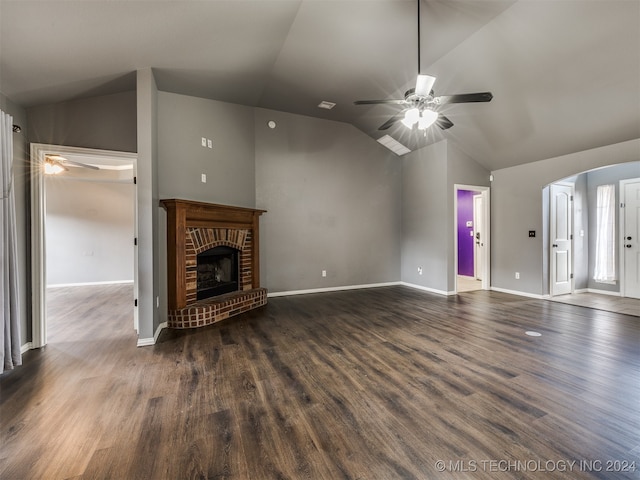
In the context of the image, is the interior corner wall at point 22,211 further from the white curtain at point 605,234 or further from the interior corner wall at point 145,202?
the white curtain at point 605,234

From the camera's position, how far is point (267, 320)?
3.98m

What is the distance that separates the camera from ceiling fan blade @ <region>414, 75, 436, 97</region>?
2.54 metres

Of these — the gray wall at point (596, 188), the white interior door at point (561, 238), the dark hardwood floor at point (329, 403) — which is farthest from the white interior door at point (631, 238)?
the dark hardwood floor at point (329, 403)

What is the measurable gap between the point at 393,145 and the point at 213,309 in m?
4.98

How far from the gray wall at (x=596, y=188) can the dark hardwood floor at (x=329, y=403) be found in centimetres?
250

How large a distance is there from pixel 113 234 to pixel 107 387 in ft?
20.1

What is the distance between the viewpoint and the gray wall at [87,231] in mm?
6638

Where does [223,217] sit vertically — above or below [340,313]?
above

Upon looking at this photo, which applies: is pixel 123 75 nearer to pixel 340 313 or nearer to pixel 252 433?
pixel 252 433

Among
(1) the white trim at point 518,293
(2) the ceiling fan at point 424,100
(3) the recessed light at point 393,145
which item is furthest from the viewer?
(3) the recessed light at point 393,145

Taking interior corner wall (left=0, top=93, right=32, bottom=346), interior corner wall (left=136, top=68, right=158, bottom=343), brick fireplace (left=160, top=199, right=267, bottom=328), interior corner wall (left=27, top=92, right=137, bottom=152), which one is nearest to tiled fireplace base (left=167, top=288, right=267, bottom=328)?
brick fireplace (left=160, top=199, right=267, bottom=328)

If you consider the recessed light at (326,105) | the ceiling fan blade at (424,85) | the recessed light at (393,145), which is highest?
the recessed light at (326,105)

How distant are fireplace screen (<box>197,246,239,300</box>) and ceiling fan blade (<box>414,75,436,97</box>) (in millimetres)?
3548

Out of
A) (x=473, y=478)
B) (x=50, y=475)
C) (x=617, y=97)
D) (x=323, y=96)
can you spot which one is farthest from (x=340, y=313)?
(x=617, y=97)
